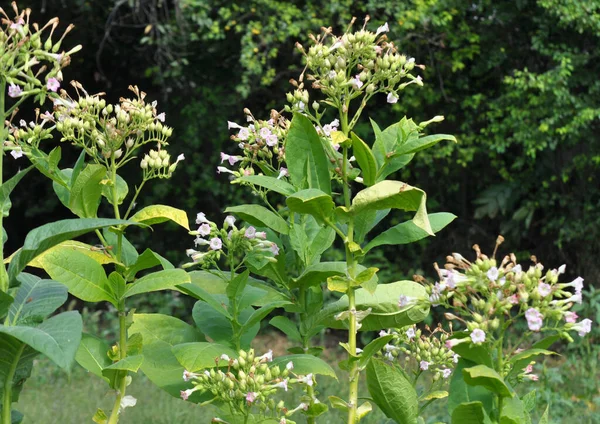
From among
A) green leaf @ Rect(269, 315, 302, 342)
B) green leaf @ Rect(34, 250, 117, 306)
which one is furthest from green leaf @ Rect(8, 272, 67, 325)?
green leaf @ Rect(269, 315, 302, 342)

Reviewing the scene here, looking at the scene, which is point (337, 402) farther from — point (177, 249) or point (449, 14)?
point (177, 249)

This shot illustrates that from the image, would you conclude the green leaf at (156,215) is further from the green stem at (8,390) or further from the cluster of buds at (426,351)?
the cluster of buds at (426,351)

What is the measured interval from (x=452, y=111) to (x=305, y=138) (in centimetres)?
548

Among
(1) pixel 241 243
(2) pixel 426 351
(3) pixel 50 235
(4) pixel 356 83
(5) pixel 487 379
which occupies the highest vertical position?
(4) pixel 356 83

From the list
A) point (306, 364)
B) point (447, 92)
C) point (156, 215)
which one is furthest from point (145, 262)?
point (447, 92)

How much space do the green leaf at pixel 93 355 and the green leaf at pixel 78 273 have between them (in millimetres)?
126

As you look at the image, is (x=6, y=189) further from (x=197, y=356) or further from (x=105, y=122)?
(x=197, y=356)

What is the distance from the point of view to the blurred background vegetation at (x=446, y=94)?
6.18 meters

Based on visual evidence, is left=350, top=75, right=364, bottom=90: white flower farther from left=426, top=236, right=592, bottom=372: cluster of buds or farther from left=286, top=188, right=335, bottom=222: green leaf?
left=426, top=236, right=592, bottom=372: cluster of buds

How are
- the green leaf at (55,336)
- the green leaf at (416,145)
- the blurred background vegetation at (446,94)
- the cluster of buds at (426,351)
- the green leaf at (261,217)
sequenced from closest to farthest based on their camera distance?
1. the green leaf at (55,336)
2. the green leaf at (416,145)
3. the green leaf at (261,217)
4. the cluster of buds at (426,351)
5. the blurred background vegetation at (446,94)

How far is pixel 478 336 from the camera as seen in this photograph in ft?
4.91

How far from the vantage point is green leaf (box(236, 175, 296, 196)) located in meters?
1.70

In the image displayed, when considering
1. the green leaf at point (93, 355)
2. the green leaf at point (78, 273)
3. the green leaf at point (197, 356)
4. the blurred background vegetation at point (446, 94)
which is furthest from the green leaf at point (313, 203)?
the blurred background vegetation at point (446, 94)

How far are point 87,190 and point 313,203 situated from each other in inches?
20.6
